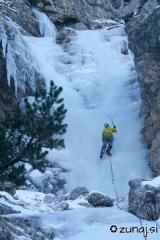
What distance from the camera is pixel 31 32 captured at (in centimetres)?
2303

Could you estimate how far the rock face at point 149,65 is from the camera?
10.5 meters

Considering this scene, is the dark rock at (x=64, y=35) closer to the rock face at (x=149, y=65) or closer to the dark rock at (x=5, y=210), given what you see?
the rock face at (x=149, y=65)

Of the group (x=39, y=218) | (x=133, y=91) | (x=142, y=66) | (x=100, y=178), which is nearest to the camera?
(x=39, y=218)

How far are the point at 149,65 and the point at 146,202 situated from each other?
749 centimetres

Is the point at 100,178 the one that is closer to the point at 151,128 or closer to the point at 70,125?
the point at 151,128

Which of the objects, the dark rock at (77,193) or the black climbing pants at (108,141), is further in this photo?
the black climbing pants at (108,141)

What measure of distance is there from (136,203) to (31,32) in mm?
20820

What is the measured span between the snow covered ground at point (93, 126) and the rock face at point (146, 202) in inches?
6.7

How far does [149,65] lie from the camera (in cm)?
1100

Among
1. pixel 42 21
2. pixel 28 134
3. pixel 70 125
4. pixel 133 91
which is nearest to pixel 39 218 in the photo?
pixel 28 134

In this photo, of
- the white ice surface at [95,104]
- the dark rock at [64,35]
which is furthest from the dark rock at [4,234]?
the dark rock at [64,35]

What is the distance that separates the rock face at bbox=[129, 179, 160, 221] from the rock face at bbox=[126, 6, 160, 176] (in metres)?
5.03

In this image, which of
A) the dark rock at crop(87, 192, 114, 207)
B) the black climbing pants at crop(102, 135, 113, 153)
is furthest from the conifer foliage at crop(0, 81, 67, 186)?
the black climbing pants at crop(102, 135, 113, 153)

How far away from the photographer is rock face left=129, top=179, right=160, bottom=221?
4441 millimetres
